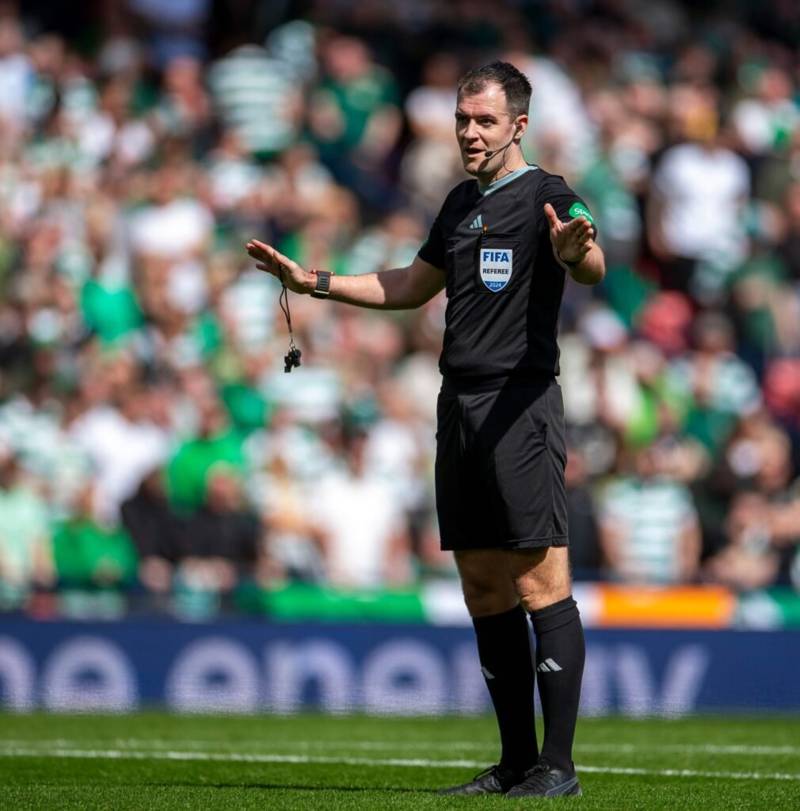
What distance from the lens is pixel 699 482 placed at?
13.1 metres

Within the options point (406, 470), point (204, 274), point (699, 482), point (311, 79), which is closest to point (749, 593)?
point (699, 482)

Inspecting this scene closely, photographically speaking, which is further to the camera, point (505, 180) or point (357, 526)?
point (357, 526)

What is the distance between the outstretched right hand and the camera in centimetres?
670

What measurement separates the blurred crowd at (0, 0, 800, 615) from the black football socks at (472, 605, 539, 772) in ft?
16.3

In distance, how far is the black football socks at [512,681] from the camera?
6.55 meters

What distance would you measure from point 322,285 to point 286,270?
0.53ft

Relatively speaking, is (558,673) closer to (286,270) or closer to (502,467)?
(502,467)

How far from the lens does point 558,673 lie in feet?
20.8

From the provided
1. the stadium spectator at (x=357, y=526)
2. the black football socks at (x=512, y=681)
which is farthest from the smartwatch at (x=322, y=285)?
the stadium spectator at (x=357, y=526)

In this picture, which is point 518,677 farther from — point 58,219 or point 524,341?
point 58,219

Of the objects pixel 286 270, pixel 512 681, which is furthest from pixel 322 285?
pixel 512 681

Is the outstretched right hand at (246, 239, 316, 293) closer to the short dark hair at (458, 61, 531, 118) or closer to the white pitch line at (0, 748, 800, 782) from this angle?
the short dark hair at (458, 61, 531, 118)

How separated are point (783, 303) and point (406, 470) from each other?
4181 mm

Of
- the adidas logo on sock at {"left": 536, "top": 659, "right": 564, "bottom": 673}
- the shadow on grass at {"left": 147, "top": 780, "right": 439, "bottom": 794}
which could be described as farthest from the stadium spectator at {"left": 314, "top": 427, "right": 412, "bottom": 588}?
the adidas logo on sock at {"left": 536, "top": 659, "right": 564, "bottom": 673}
